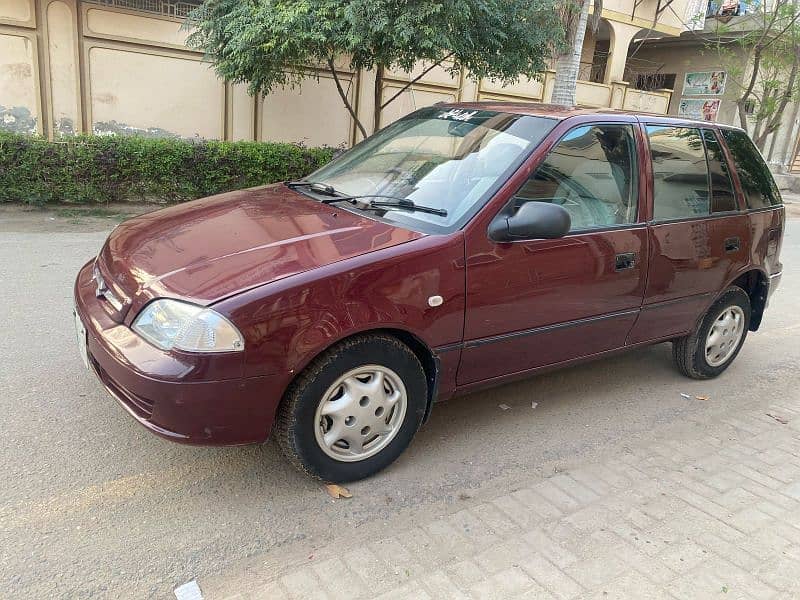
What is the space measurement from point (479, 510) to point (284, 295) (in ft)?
4.37

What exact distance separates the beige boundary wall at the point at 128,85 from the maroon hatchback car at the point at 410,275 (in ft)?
25.4

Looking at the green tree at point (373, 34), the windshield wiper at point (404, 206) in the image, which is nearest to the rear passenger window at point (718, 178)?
the windshield wiper at point (404, 206)

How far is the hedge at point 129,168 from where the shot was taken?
8.38m

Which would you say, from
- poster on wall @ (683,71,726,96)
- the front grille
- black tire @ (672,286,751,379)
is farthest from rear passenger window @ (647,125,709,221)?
poster on wall @ (683,71,726,96)

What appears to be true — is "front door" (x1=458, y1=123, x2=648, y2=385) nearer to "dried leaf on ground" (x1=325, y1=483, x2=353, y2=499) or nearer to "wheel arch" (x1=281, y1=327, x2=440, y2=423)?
"wheel arch" (x1=281, y1=327, x2=440, y2=423)

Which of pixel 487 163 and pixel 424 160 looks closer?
pixel 487 163

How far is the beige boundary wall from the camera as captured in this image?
977cm

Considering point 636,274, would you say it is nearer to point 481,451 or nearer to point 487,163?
point 487,163

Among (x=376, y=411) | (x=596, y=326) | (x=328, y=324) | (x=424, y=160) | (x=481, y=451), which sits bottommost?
(x=481, y=451)

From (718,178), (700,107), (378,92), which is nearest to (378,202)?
(718,178)

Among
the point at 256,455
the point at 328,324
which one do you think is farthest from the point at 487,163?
the point at 256,455

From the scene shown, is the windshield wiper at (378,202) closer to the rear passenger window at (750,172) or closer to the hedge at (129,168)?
the rear passenger window at (750,172)

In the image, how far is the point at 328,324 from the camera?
2732 mm

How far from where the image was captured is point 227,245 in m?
2.98
